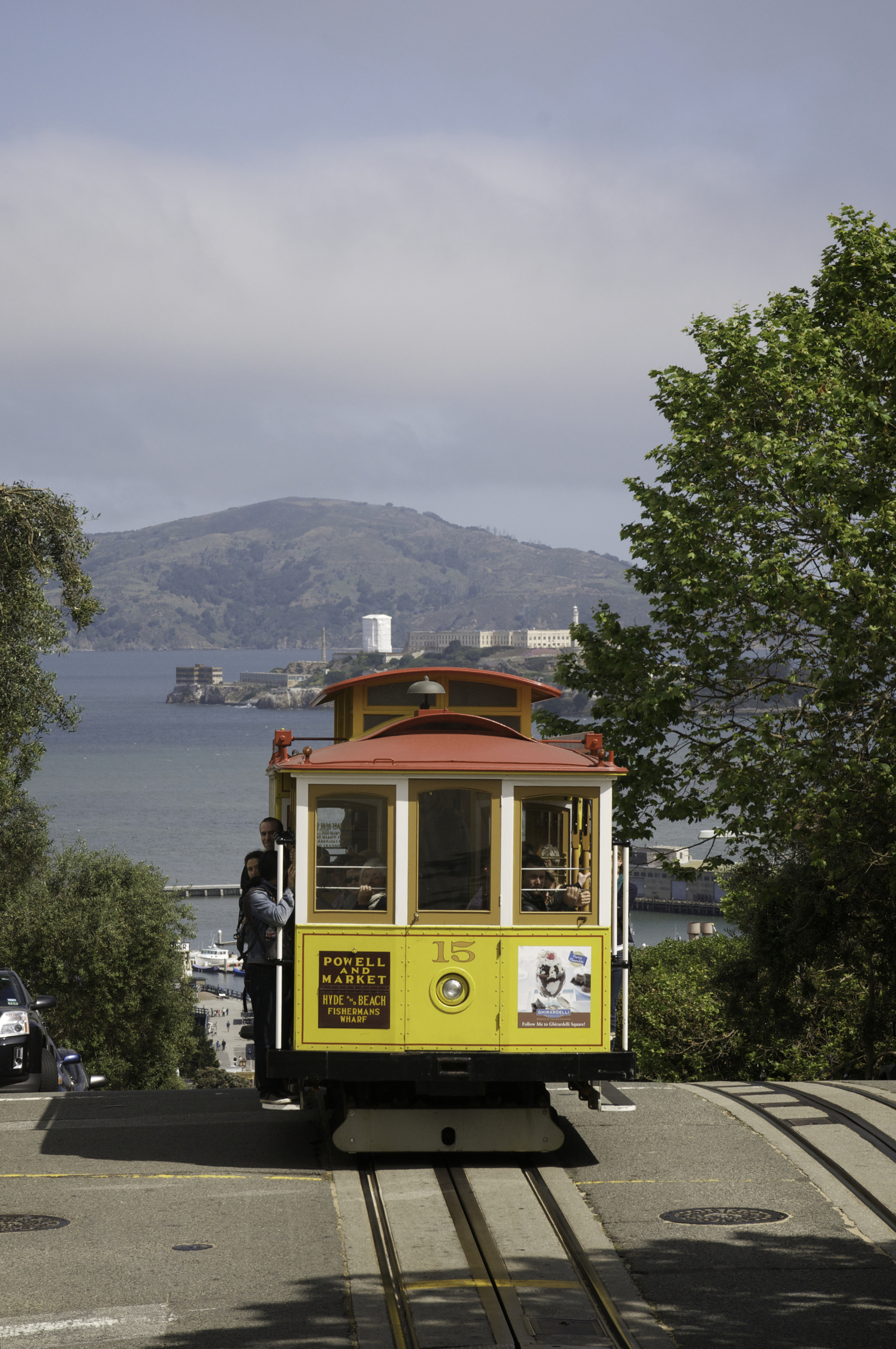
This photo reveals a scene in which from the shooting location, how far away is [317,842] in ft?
34.2

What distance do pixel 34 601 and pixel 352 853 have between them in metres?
16.4

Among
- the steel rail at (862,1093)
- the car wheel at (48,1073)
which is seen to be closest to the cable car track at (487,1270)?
the steel rail at (862,1093)

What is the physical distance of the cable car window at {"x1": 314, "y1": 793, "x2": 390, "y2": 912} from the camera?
10359 mm

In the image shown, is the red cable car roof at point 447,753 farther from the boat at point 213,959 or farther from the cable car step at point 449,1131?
the boat at point 213,959

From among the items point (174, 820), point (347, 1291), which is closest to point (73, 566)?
point (347, 1291)

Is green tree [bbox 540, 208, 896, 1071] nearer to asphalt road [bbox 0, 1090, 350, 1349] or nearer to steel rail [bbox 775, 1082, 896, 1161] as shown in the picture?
steel rail [bbox 775, 1082, 896, 1161]

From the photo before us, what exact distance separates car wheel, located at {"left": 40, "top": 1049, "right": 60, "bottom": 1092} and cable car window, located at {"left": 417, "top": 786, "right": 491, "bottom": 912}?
302 inches

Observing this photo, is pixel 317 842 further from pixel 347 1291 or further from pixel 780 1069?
pixel 780 1069

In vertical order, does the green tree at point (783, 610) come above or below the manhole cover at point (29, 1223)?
above

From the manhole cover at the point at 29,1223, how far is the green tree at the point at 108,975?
35.7 meters

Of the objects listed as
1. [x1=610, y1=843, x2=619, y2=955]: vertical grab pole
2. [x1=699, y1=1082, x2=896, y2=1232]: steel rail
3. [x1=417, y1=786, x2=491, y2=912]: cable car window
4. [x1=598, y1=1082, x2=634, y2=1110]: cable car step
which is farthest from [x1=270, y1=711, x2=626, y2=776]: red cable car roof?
[x1=598, y1=1082, x2=634, y2=1110]: cable car step

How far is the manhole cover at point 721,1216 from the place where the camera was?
29.0 ft

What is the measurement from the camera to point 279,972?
10.2 metres

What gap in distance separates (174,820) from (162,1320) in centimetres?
14613
